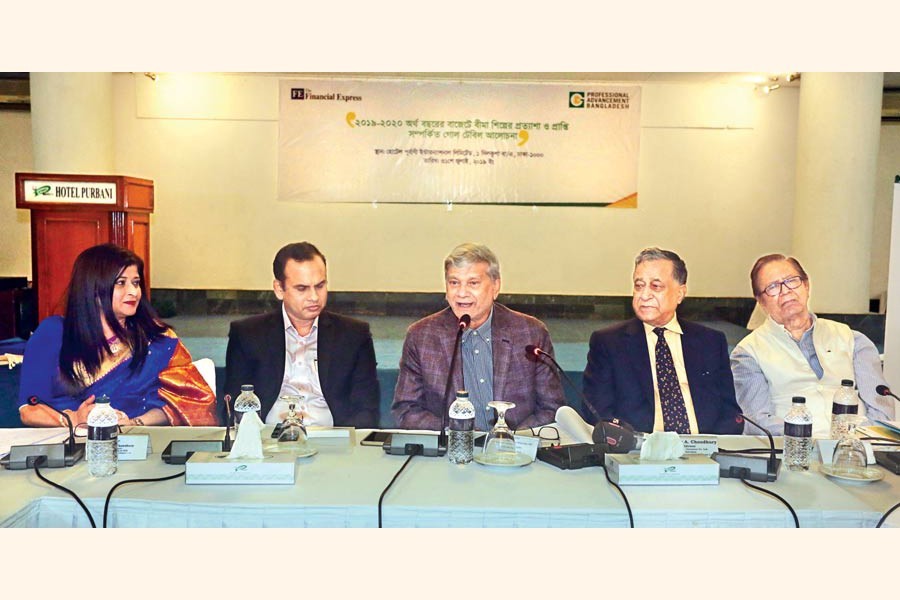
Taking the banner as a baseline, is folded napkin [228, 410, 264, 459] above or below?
below

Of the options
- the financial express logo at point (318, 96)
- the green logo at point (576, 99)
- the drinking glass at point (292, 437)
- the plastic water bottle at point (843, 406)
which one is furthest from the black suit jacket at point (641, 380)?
the financial express logo at point (318, 96)

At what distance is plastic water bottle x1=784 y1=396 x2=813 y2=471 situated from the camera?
2.35 metres

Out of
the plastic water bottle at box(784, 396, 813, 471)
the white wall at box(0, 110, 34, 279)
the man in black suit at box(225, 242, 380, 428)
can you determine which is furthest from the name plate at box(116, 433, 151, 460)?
the white wall at box(0, 110, 34, 279)

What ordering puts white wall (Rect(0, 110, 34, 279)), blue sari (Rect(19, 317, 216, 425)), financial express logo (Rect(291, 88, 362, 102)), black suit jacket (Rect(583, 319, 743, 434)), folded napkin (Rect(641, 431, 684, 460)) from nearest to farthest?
folded napkin (Rect(641, 431, 684, 460))
blue sari (Rect(19, 317, 216, 425))
black suit jacket (Rect(583, 319, 743, 434))
financial express logo (Rect(291, 88, 362, 102))
white wall (Rect(0, 110, 34, 279))

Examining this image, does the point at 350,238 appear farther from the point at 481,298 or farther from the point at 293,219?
the point at 481,298

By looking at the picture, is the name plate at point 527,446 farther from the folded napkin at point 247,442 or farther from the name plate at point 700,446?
the folded napkin at point 247,442

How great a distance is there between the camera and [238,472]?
84.5 inches

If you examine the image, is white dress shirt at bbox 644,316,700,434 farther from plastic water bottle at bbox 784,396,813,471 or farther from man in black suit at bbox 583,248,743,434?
plastic water bottle at bbox 784,396,813,471

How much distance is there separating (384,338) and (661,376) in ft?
6.18

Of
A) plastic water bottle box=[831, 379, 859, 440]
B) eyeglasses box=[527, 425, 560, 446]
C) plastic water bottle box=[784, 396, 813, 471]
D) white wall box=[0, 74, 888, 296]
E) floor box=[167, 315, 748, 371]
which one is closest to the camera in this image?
plastic water bottle box=[784, 396, 813, 471]

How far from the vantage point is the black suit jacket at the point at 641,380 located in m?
3.32

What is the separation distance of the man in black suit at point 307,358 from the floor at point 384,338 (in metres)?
0.70

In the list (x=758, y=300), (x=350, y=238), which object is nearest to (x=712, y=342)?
(x=758, y=300)

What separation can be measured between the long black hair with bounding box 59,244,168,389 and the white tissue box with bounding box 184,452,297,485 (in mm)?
1278
